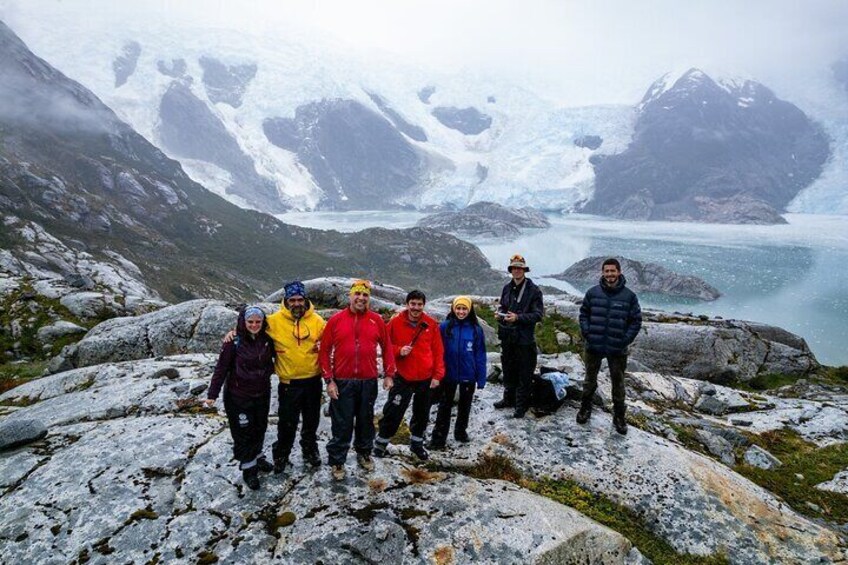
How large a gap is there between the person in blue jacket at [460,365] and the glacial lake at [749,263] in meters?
64.5

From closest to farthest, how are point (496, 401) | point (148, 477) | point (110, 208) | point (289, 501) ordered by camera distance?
point (289, 501), point (148, 477), point (496, 401), point (110, 208)

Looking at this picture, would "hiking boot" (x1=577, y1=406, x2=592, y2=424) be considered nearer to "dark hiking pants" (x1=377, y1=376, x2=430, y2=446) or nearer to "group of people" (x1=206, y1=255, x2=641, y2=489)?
"group of people" (x1=206, y1=255, x2=641, y2=489)

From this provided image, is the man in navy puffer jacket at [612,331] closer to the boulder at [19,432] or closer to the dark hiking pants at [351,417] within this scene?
the dark hiking pants at [351,417]

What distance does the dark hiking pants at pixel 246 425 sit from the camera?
276 inches

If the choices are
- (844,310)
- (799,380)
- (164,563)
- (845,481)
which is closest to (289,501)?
(164,563)

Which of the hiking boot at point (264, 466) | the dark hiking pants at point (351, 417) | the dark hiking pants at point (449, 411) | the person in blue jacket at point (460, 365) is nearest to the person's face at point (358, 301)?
the dark hiking pants at point (351, 417)

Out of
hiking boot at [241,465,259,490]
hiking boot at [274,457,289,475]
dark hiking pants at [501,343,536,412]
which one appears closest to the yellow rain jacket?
hiking boot at [274,457,289,475]

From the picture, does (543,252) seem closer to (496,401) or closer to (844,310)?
(844,310)

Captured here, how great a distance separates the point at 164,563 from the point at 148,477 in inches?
75.6

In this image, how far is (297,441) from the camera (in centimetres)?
852

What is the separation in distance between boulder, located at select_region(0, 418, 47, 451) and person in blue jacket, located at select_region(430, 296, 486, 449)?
22.3 feet

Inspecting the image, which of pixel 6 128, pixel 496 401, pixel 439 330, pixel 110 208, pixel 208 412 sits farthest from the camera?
pixel 6 128

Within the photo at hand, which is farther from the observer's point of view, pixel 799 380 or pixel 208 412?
pixel 799 380

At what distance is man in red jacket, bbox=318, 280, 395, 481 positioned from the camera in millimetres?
7473
